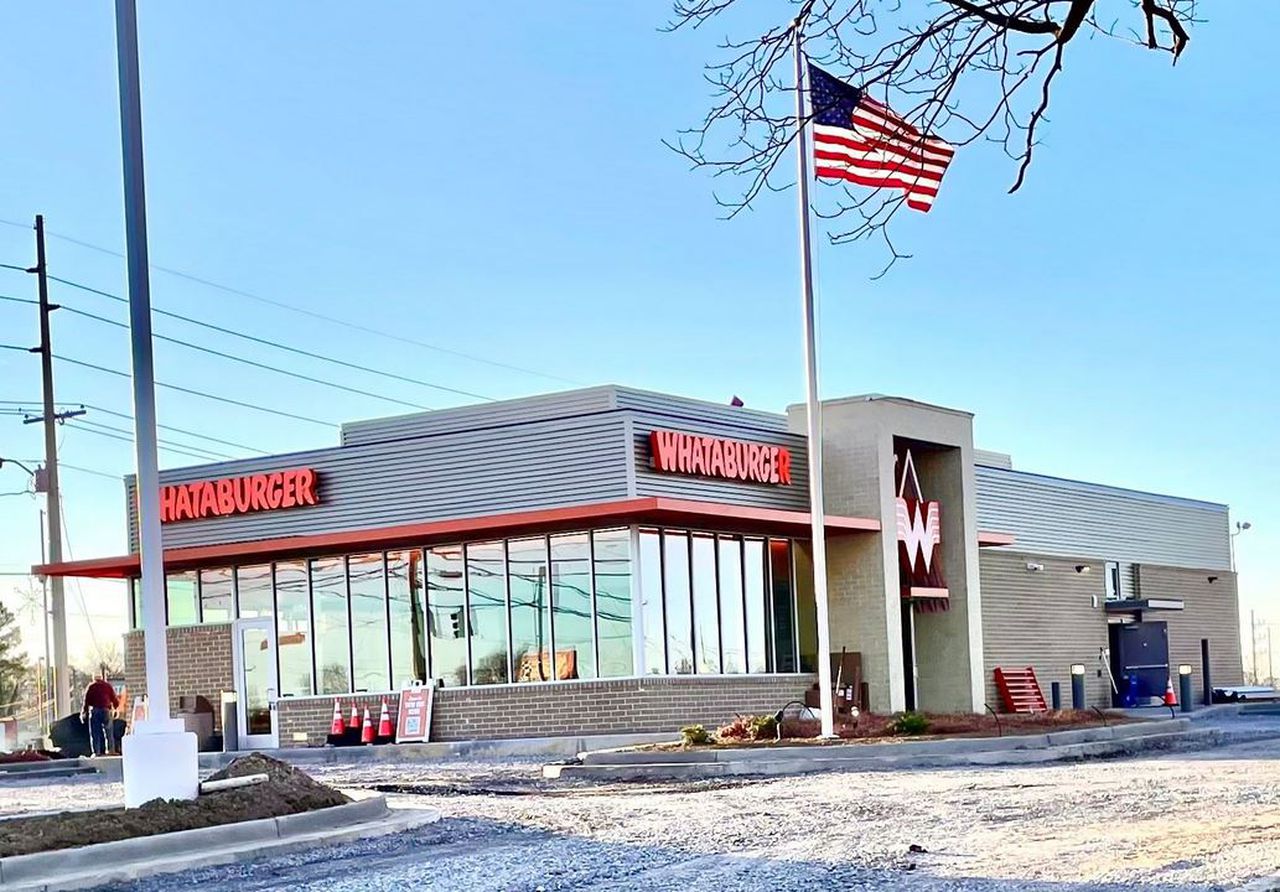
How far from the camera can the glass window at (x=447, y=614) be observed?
31.1 metres

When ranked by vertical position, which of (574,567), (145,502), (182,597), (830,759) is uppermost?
(145,502)

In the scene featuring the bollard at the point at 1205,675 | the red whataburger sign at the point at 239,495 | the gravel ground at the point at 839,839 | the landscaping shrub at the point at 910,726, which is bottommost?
the bollard at the point at 1205,675

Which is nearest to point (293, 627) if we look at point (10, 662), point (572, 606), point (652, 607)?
point (572, 606)

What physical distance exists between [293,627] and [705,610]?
800cm

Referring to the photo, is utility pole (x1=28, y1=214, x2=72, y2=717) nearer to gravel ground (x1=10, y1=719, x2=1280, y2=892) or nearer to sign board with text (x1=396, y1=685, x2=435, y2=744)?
sign board with text (x1=396, y1=685, x2=435, y2=744)

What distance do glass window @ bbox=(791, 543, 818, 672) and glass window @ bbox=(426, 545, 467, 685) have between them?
6.25 m

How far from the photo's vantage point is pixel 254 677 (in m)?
33.7

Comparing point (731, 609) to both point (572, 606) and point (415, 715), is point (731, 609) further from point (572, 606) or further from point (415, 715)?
point (415, 715)

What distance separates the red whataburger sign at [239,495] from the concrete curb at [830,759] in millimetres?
10656

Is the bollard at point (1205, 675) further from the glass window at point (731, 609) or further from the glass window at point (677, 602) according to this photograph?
the glass window at point (677, 602)

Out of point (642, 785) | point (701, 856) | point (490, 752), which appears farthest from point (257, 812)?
point (490, 752)

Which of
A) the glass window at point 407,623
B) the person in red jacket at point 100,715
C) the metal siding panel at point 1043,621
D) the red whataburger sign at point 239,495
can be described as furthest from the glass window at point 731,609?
the person in red jacket at point 100,715

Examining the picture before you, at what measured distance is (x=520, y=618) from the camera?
3045 cm

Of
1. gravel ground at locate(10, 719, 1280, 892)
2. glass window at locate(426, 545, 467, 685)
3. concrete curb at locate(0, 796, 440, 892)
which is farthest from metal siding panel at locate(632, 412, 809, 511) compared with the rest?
concrete curb at locate(0, 796, 440, 892)
